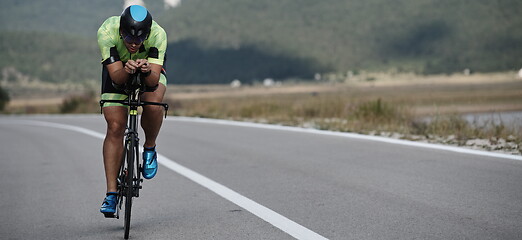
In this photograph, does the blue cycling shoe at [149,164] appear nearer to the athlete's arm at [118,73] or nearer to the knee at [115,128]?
the knee at [115,128]

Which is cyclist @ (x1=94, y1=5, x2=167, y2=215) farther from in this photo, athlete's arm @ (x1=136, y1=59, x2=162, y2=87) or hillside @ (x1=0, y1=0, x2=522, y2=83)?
hillside @ (x1=0, y1=0, x2=522, y2=83)

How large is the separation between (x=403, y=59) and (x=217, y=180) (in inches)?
4326

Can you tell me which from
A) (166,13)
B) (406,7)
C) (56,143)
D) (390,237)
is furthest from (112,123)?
(166,13)

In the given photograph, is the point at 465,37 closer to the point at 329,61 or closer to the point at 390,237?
the point at 329,61

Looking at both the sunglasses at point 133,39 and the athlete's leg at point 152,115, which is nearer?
the sunglasses at point 133,39

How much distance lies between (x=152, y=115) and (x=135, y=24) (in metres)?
1.01

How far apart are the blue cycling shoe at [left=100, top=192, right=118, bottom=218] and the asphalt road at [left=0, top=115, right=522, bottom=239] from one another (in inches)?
8.3

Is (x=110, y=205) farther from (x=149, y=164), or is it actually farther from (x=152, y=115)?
(x=152, y=115)

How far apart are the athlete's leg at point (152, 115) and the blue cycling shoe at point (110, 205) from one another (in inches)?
24.5

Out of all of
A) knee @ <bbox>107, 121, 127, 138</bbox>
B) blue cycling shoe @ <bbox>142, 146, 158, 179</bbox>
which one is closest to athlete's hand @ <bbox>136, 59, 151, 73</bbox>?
knee @ <bbox>107, 121, 127, 138</bbox>

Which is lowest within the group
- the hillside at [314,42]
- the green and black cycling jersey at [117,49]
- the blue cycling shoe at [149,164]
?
the blue cycling shoe at [149,164]

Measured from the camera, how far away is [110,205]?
6246 millimetres

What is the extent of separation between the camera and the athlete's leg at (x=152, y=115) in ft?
21.1

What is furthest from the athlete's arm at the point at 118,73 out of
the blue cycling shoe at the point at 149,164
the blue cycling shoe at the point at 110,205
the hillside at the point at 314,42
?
the hillside at the point at 314,42
